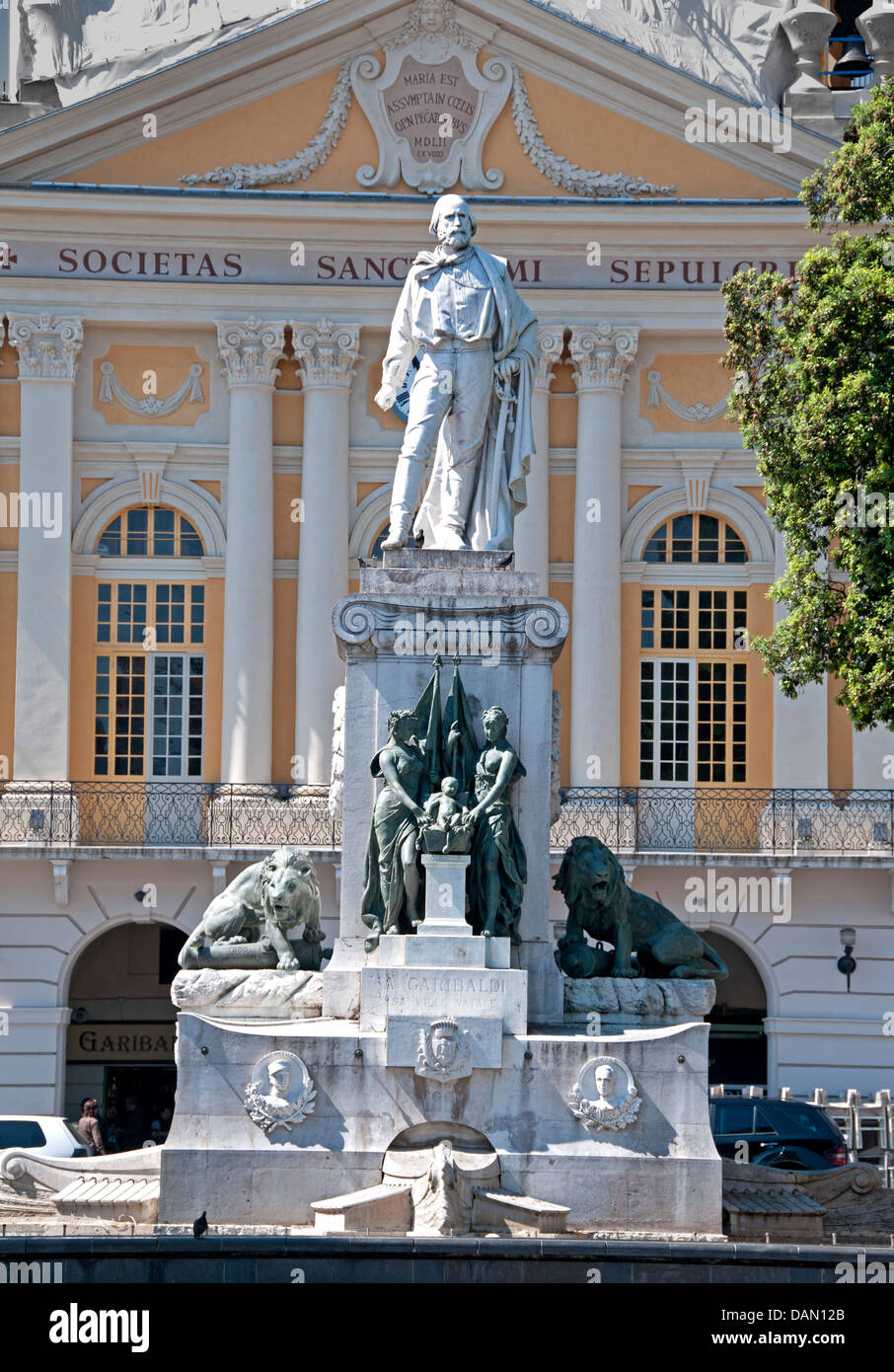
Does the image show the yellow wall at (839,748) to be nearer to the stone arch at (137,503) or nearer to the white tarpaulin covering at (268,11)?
the stone arch at (137,503)

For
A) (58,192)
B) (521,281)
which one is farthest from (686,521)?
(58,192)

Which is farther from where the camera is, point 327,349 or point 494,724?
point 327,349

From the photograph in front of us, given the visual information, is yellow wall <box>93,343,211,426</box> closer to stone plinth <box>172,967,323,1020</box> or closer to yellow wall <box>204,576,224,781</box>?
yellow wall <box>204,576,224,781</box>

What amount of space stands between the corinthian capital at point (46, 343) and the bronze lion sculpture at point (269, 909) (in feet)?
73.2

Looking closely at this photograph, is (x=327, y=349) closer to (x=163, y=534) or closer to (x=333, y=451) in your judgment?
(x=333, y=451)

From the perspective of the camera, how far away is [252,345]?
1501 inches

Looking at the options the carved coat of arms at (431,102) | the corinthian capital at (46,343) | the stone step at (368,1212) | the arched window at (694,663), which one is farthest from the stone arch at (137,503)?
the stone step at (368,1212)

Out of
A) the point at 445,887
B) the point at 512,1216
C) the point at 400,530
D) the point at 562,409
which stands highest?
the point at 562,409

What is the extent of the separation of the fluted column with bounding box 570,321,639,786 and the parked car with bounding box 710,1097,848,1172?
35.4 feet

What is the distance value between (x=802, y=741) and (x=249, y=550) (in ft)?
28.3

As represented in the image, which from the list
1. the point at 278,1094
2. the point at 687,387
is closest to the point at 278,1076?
the point at 278,1094

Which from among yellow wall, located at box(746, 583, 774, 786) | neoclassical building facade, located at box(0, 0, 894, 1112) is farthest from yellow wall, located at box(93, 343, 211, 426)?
yellow wall, located at box(746, 583, 774, 786)

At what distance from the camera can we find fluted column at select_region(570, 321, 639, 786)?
122 ft

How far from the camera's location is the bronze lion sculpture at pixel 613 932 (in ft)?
54.6
